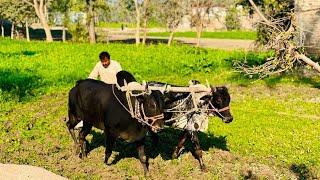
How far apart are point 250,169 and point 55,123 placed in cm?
588

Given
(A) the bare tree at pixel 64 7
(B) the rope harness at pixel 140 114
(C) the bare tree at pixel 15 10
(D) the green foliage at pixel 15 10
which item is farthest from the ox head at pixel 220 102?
(D) the green foliage at pixel 15 10

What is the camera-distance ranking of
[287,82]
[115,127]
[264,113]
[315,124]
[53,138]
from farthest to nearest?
[287,82] < [264,113] < [315,124] < [53,138] < [115,127]

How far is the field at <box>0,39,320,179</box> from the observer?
998cm

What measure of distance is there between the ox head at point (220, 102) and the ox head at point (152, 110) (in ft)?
3.00

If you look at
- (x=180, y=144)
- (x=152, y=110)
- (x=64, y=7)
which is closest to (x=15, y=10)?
(x=64, y=7)

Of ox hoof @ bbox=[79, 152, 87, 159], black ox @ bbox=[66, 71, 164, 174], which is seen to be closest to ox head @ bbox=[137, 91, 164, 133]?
black ox @ bbox=[66, 71, 164, 174]

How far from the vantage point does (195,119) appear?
9727 mm

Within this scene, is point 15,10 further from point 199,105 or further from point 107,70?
point 199,105

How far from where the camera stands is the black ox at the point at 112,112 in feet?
29.2

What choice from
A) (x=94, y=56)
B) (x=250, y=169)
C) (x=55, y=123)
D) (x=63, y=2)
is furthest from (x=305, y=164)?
(x=63, y=2)

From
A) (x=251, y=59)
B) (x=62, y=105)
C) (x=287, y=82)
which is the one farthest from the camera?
(x=251, y=59)

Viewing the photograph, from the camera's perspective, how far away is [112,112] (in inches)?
372

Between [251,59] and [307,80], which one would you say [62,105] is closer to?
[307,80]

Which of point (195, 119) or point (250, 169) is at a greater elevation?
point (195, 119)
